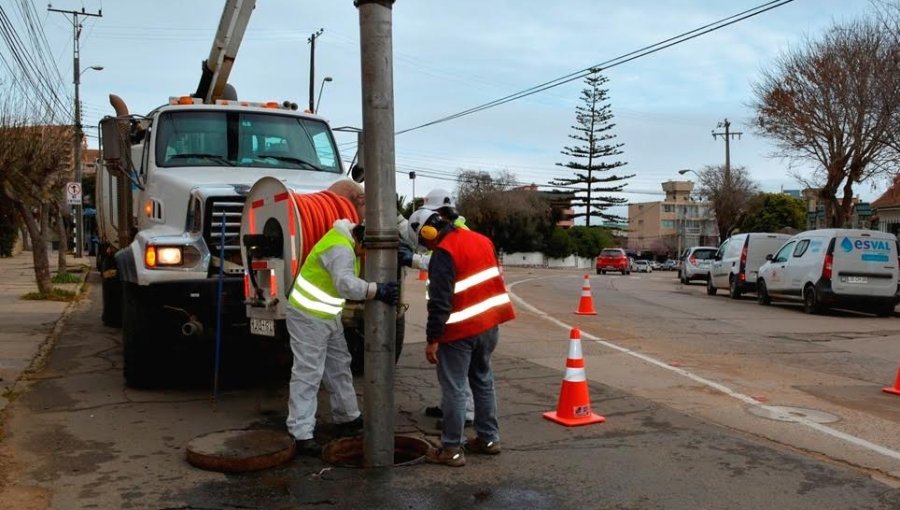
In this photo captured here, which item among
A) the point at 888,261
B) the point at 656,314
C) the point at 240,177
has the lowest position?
the point at 656,314

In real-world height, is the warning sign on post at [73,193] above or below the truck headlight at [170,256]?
above

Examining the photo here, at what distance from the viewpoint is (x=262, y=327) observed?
254 inches

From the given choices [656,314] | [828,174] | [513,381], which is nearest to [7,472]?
[513,381]

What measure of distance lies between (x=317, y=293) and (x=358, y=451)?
1.22 metres

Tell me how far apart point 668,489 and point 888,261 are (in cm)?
1401

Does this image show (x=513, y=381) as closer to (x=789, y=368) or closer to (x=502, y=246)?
(x=789, y=368)

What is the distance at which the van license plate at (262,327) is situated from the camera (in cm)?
638

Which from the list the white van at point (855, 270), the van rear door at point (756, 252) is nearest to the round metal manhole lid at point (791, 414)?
the white van at point (855, 270)

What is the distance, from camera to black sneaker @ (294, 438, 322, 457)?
222 inches

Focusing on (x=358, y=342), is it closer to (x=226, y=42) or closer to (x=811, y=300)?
(x=226, y=42)

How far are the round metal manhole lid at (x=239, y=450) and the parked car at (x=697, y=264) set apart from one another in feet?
90.3

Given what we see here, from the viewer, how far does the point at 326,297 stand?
18.9 ft

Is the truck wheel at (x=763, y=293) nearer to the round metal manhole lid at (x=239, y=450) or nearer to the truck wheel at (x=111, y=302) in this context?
the truck wheel at (x=111, y=302)

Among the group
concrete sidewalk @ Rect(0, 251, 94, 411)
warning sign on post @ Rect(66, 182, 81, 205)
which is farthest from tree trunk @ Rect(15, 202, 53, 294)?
warning sign on post @ Rect(66, 182, 81, 205)
